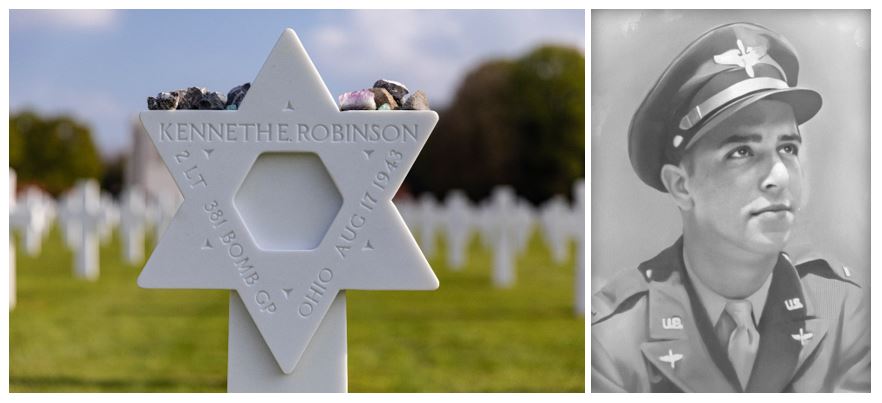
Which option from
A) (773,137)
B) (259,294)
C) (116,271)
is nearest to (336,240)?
(259,294)

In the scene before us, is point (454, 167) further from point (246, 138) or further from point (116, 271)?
point (246, 138)

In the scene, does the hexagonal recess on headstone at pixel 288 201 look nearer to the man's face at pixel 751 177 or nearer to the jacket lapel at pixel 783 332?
the man's face at pixel 751 177

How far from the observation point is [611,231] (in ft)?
15.6

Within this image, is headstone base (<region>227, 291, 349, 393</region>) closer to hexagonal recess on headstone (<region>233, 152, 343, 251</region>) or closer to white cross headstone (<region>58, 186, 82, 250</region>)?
hexagonal recess on headstone (<region>233, 152, 343, 251</region>)

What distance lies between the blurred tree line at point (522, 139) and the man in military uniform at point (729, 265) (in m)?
23.9

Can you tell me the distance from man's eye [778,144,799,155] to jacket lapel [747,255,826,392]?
1.87 ft

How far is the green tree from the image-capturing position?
33.1 metres

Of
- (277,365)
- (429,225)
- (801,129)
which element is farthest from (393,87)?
(429,225)

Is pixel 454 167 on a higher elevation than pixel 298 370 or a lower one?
lower

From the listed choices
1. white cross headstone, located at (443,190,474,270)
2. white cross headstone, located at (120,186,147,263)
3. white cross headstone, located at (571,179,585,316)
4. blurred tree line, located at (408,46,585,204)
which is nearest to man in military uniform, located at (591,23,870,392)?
white cross headstone, located at (571,179,585,316)

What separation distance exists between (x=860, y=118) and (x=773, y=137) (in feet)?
1.91

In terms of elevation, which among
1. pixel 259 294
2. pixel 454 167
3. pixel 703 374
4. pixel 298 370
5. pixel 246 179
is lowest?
pixel 454 167

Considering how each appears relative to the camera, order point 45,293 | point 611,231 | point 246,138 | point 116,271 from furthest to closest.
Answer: point 116,271 → point 45,293 → point 611,231 → point 246,138

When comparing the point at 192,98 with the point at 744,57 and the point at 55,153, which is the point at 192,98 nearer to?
the point at 744,57
